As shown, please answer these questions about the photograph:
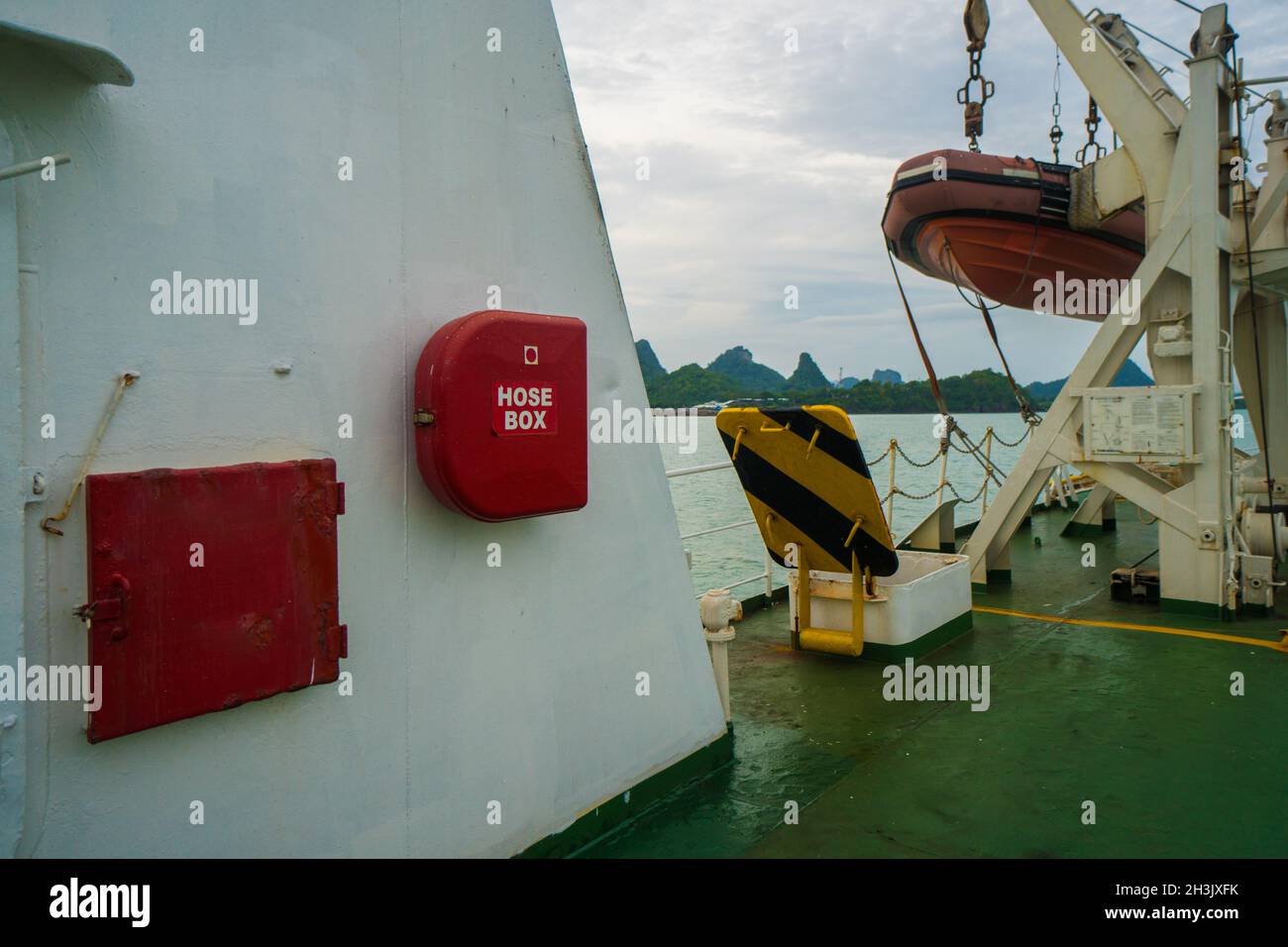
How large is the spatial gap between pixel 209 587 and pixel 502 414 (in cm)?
77

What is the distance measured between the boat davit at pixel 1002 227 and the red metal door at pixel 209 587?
738 centimetres

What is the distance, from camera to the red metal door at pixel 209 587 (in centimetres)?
159

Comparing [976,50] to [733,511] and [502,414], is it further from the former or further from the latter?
[733,511]

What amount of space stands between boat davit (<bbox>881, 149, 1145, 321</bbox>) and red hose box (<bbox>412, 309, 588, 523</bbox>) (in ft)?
21.8

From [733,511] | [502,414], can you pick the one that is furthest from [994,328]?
[733,511]

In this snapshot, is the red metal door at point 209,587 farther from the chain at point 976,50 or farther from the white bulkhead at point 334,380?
the chain at point 976,50

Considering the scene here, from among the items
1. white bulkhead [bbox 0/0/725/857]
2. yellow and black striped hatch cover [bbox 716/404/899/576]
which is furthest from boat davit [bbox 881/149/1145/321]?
white bulkhead [bbox 0/0/725/857]

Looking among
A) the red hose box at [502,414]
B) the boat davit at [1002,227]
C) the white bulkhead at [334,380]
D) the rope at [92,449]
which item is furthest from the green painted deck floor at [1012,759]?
the boat davit at [1002,227]

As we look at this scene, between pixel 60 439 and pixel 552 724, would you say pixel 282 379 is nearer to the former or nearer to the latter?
pixel 60 439

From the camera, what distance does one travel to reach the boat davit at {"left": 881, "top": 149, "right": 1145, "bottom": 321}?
25.4 feet

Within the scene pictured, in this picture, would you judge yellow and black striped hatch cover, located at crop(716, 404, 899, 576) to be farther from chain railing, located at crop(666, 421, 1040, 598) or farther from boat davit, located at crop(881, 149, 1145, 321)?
boat davit, located at crop(881, 149, 1145, 321)

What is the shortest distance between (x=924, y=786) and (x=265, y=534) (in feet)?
8.04

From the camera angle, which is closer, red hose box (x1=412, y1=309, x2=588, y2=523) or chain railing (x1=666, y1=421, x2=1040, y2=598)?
red hose box (x1=412, y1=309, x2=588, y2=523)

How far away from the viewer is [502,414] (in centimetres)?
219
